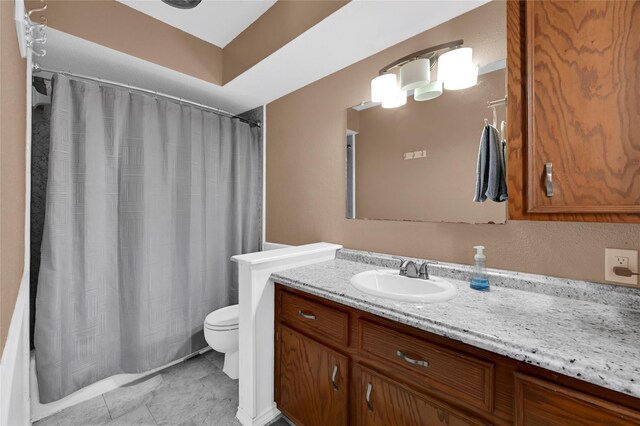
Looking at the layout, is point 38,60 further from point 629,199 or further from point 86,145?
point 629,199

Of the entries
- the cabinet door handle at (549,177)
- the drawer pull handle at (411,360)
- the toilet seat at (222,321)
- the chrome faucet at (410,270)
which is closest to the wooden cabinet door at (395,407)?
the drawer pull handle at (411,360)

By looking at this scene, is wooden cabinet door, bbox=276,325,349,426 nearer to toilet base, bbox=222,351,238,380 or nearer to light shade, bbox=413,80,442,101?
toilet base, bbox=222,351,238,380

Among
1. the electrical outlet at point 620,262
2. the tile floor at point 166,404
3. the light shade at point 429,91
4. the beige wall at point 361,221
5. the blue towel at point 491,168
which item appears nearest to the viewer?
the electrical outlet at point 620,262

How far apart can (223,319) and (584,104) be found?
2192mm

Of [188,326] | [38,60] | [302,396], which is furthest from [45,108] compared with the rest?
[302,396]

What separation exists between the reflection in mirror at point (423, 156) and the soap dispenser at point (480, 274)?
174 mm

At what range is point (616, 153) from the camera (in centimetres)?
80

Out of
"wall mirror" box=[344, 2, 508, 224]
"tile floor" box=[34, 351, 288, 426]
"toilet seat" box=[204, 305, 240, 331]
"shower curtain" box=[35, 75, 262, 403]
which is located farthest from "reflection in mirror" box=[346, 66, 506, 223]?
"tile floor" box=[34, 351, 288, 426]

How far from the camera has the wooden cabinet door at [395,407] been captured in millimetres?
896

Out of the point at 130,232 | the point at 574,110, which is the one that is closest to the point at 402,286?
the point at 574,110

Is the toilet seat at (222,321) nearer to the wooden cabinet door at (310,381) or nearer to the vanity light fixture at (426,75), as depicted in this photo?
the wooden cabinet door at (310,381)

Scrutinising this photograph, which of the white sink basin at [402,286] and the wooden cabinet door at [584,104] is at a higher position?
the wooden cabinet door at [584,104]

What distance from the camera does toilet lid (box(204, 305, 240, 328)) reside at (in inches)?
74.8

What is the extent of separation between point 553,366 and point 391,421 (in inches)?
24.4
